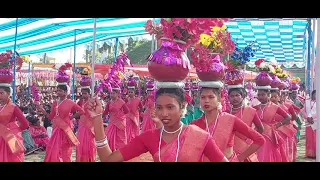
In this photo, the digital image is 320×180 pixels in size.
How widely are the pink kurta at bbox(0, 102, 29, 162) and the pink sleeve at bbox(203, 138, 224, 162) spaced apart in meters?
3.64

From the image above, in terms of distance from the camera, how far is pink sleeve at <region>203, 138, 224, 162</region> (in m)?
3.03

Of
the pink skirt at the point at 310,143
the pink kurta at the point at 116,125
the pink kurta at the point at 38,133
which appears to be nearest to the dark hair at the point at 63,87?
the pink kurta at the point at 116,125

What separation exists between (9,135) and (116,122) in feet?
10.5

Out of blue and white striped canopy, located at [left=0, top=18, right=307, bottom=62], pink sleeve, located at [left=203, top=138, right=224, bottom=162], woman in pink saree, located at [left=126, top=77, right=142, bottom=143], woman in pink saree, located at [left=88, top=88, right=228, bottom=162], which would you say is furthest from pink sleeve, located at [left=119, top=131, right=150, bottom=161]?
woman in pink saree, located at [left=126, top=77, right=142, bottom=143]

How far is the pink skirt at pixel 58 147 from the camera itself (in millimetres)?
7059

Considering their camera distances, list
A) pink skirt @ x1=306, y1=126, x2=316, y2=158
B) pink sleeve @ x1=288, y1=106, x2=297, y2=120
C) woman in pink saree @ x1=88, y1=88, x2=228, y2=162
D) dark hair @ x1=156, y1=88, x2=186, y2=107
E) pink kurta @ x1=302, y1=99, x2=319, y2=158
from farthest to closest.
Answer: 1. pink skirt @ x1=306, y1=126, x2=316, y2=158
2. pink kurta @ x1=302, y1=99, x2=319, y2=158
3. pink sleeve @ x1=288, y1=106, x2=297, y2=120
4. dark hair @ x1=156, y1=88, x2=186, y2=107
5. woman in pink saree @ x1=88, y1=88, x2=228, y2=162

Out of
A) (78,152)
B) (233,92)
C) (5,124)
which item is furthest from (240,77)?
(78,152)

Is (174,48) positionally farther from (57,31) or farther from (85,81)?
(57,31)

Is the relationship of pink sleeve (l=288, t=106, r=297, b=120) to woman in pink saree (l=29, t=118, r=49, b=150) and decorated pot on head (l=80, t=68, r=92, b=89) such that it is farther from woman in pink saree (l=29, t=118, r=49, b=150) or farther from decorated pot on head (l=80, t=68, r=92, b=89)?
woman in pink saree (l=29, t=118, r=49, b=150)

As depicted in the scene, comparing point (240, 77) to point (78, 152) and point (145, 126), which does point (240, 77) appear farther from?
point (145, 126)

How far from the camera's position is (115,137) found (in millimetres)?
8969

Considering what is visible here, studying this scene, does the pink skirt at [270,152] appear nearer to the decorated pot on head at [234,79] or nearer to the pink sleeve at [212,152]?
the decorated pot on head at [234,79]

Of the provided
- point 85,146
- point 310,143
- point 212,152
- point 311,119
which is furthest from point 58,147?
point 310,143

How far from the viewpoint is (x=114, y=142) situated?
8914 mm
